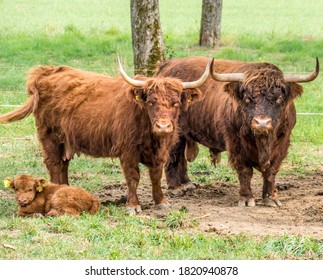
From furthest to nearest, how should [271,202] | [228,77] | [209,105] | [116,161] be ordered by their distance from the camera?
[116,161], [209,105], [271,202], [228,77]

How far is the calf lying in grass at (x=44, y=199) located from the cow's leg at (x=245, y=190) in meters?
1.78

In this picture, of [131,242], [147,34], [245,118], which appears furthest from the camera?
[147,34]

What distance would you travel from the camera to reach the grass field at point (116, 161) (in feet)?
22.8

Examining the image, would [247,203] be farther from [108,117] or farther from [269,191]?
[108,117]

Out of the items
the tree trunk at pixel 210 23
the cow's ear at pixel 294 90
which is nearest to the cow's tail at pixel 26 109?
the cow's ear at pixel 294 90

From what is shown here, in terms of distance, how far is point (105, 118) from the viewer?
915 cm

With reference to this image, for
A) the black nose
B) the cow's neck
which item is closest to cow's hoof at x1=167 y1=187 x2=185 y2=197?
the cow's neck

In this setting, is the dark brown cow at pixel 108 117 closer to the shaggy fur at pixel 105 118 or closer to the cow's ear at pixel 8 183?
the shaggy fur at pixel 105 118

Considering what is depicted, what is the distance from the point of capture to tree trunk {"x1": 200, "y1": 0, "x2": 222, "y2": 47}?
22141 mm

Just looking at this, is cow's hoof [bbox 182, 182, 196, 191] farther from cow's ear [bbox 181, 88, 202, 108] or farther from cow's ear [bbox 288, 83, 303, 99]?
cow's ear [bbox 288, 83, 303, 99]

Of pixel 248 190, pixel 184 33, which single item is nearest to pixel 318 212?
pixel 248 190

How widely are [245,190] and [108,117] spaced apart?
1658mm

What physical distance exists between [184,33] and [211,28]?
Result: 12.7ft

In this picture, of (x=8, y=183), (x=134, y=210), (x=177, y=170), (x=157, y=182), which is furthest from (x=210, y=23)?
(x=8, y=183)
